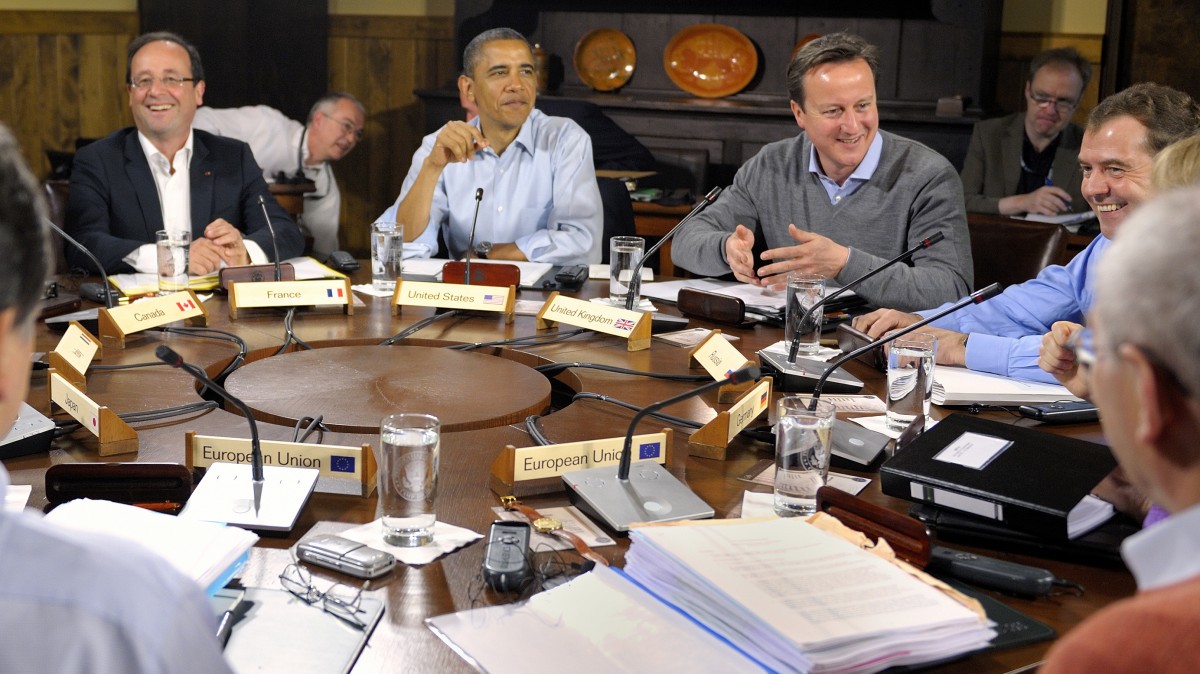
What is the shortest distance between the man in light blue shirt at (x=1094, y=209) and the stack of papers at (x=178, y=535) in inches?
51.3

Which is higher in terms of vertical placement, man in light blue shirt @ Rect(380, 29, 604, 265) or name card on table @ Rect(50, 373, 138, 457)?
man in light blue shirt @ Rect(380, 29, 604, 265)

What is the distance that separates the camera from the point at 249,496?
1.33 meters

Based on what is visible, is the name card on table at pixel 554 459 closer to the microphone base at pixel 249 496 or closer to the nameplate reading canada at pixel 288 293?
the microphone base at pixel 249 496

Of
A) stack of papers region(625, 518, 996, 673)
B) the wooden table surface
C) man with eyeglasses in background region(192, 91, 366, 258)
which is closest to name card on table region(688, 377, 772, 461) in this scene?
the wooden table surface

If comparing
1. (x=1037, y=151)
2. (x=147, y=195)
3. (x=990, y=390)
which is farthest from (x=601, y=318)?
(x=1037, y=151)

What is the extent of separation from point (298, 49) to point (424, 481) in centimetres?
490

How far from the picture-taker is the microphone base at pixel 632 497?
131cm

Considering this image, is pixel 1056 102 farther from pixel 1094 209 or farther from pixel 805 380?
pixel 805 380

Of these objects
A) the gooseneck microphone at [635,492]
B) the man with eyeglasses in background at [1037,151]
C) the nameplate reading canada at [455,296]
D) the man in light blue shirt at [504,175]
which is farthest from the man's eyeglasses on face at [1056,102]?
the gooseneck microphone at [635,492]

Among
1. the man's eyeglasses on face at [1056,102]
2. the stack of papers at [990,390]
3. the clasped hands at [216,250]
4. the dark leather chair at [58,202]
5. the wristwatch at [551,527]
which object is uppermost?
the man's eyeglasses on face at [1056,102]

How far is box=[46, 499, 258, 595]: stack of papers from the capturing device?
1082mm

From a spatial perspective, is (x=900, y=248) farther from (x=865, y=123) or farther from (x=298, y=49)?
(x=298, y=49)

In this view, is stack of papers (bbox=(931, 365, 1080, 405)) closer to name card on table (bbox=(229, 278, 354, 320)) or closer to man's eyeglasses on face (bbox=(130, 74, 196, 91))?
name card on table (bbox=(229, 278, 354, 320))

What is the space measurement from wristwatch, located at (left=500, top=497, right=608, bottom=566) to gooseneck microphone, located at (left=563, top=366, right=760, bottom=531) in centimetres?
5
